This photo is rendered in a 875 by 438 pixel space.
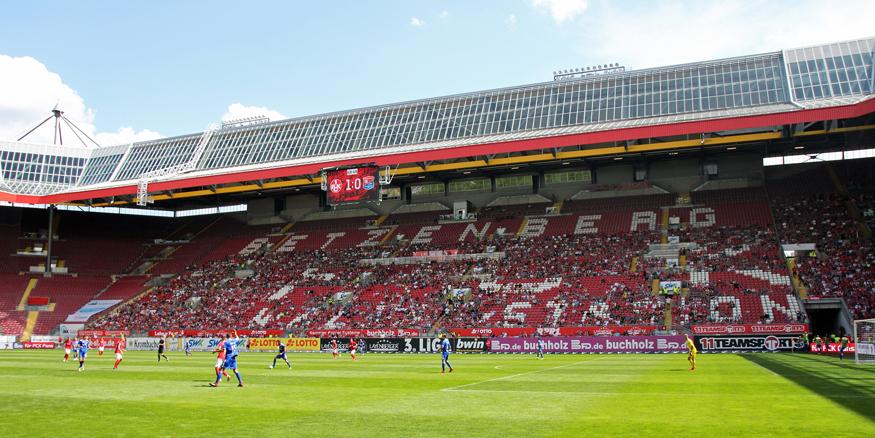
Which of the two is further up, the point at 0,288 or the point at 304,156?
the point at 304,156

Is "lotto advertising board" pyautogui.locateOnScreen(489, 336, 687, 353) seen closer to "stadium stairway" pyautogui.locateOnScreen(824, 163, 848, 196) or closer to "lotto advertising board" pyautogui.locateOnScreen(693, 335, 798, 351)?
"lotto advertising board" pyautogui.locateOnScreen(693, 335, 798, 351)

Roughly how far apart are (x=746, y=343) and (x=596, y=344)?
9.11 meters

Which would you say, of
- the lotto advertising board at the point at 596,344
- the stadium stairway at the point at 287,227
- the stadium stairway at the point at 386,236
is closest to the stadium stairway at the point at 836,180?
the lotto advertising board at the point at 596,344

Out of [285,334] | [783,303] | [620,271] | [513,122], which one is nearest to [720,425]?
[783,303]

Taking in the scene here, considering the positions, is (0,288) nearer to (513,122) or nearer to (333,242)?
(333,242)

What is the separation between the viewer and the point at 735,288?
43.7 metres

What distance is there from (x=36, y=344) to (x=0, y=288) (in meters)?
12.9

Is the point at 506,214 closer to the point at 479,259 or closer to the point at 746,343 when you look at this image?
the point at 479,259

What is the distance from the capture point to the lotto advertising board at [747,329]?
37.9 meters

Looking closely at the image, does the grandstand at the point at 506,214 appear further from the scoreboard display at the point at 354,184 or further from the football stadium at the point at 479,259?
the scoreboard display at the point at 354,184

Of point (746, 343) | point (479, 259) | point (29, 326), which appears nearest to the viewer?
point (746, 343)

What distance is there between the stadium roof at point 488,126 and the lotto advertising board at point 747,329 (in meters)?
14.5

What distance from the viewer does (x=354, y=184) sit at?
49.7m

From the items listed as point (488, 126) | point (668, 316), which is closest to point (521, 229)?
point (488, 126)
